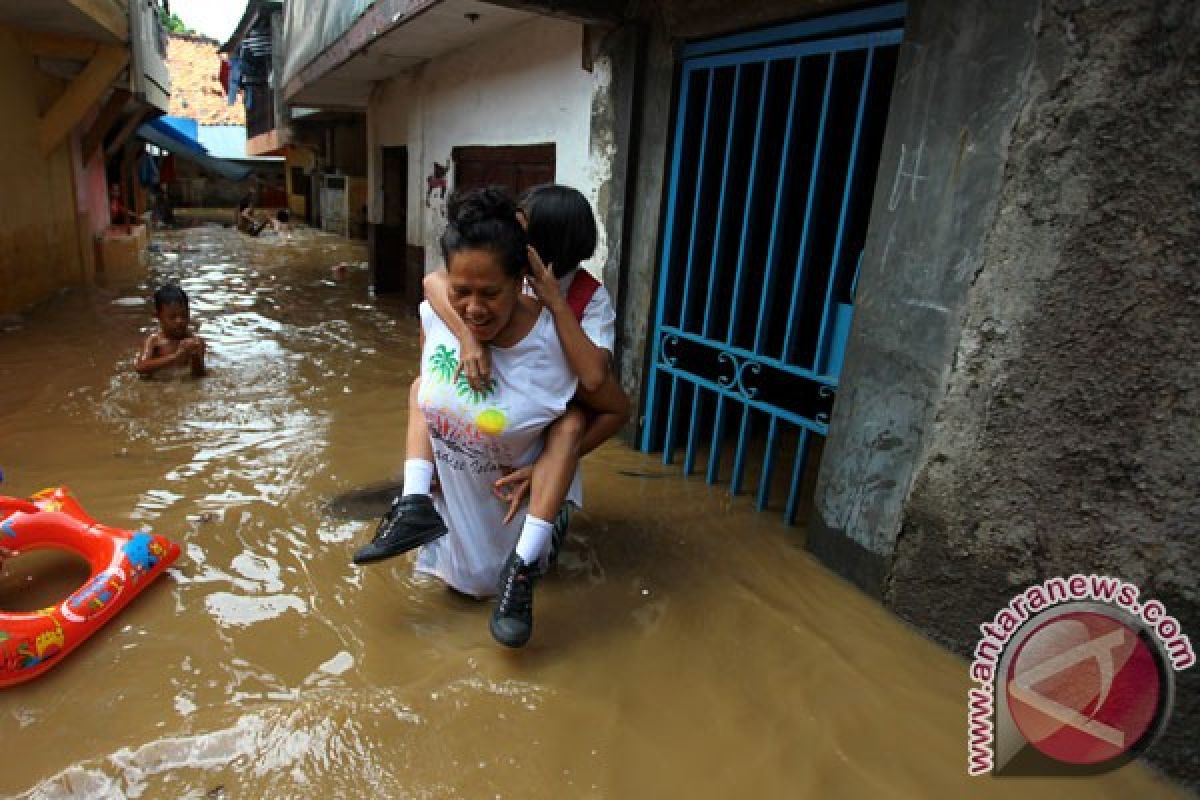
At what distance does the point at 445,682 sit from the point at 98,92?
29.7ft

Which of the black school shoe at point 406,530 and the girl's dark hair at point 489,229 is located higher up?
the girl's dark hair at point 489,229

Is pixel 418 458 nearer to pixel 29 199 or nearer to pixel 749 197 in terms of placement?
pixel 749 197

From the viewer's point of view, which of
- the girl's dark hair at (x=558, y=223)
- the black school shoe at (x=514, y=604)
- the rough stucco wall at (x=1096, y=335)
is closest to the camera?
the rough stucco wall at (x=1096, y=335)

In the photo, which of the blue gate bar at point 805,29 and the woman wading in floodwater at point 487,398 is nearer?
the woman wading in floodwater at point 487,398

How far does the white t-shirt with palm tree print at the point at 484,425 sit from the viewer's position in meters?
2.24

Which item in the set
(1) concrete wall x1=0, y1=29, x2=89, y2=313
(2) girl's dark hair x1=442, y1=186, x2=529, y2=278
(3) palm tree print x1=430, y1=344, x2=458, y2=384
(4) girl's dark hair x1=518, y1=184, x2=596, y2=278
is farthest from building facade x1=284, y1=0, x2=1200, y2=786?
(1) concrete wall x1=0, y1=29, x2=89, y2=313

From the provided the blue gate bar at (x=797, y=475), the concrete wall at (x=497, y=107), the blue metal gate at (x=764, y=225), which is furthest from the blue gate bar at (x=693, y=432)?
the concrete wall at (x=497, y=107)

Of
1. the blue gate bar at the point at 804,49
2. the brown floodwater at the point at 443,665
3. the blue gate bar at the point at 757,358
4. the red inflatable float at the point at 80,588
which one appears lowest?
the brown floodwater at the point at 443,665

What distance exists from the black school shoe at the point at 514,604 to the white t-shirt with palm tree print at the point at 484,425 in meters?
0.27

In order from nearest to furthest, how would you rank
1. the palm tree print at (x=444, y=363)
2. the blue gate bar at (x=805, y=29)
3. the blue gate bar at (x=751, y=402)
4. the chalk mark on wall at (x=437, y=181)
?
the palm tree print at (x=444, y=363) → the blue gate bar at (x=805, y=29) → the blue gate bar at (x=751, y=402) → the chalk mark on wall at (x=437, y=181)

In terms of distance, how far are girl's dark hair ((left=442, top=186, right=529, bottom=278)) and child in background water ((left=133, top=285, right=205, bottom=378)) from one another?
403cm

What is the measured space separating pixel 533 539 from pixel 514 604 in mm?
218

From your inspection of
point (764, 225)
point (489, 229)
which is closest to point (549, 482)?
point (489, 229)

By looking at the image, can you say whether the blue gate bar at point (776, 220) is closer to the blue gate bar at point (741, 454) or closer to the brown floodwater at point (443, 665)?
the blue gate bar at point (741, 454)
